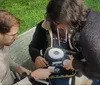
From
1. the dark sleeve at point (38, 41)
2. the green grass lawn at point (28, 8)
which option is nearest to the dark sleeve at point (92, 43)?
the dark sleeve at point (38, 41)

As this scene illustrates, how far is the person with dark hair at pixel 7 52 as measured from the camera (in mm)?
2352

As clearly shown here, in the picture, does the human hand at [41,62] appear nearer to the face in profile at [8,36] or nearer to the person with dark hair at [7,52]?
the person with dark hair at [7,52]

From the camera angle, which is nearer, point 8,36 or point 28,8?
point 8,36

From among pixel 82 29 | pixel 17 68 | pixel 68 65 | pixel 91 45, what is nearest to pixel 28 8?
pixel 17 68

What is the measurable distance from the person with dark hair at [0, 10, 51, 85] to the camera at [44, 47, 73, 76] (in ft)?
0.22

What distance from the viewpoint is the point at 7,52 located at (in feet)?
8.52

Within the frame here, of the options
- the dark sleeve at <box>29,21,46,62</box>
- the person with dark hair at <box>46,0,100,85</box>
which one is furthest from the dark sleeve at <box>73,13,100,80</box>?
the dark sleeve at <box>29,21,46,62</box>

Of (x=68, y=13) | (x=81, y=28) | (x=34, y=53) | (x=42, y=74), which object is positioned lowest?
(x=42, y=74)

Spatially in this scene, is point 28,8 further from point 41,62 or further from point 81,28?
point 81,28

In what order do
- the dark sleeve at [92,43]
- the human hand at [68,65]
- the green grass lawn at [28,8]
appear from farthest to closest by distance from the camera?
the green grass lawn at [28,8] < the human hand at [68,65] < the dark sleeve at [92,43]

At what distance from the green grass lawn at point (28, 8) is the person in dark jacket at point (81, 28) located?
1734 mm

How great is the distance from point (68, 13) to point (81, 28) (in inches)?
5.5

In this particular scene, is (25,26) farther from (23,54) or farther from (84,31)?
(84,31)

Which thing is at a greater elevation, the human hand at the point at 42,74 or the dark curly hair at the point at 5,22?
the dark curly hair at the point at 5,22
